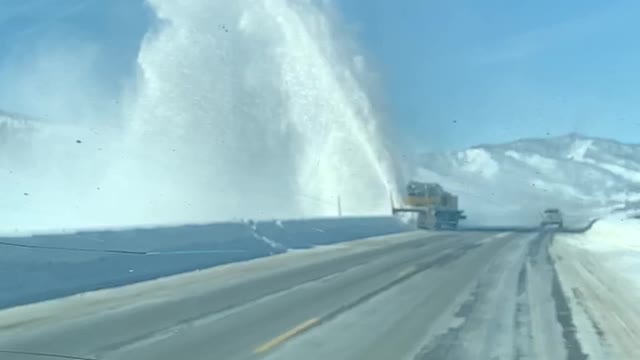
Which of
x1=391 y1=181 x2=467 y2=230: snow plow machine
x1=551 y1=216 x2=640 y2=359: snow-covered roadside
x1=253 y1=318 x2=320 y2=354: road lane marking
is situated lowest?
x1=253 y1=318 x2=320 y2=354: road lane marking

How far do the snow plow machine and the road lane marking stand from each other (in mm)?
45314

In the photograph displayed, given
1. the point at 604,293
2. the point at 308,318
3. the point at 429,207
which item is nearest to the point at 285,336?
the point at 308,318

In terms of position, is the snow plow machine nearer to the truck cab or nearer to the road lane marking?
the truck cab

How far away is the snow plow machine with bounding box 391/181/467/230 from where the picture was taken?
2274 inches

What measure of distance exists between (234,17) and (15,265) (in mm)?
40648

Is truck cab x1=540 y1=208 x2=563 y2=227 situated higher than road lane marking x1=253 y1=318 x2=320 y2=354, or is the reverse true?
truck cab x1=540 y1=208 x2=563 y2=227

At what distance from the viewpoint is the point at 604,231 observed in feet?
145

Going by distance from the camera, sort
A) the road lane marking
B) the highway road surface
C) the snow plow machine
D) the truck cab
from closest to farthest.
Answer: the highway road surface < the road lane marking < the snow plow machine < the truck cab

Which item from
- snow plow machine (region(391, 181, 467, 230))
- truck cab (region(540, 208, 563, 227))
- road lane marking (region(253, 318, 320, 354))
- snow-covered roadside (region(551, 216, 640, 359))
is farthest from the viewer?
truck cab (region(540, 208, 563, 227))

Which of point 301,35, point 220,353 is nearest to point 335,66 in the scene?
point 301,35

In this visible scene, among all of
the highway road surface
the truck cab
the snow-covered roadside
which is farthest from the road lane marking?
the truck cab

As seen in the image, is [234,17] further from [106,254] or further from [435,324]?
[435,324]

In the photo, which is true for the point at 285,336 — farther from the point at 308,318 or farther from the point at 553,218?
the point at 553,218

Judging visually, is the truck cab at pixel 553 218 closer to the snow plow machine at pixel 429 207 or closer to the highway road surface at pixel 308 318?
the snow plow machine at pixel 429 207
